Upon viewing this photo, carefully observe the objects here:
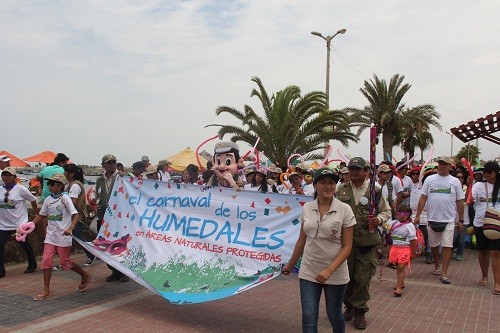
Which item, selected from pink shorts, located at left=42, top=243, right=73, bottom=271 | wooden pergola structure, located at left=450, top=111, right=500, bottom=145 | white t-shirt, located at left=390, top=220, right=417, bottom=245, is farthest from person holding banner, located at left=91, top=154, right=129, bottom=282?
wooden pergola structure, located at left=450, top=111, right=500, bottom=145

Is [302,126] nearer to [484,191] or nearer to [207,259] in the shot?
[484,191]

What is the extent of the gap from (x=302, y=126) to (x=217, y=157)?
13368mm

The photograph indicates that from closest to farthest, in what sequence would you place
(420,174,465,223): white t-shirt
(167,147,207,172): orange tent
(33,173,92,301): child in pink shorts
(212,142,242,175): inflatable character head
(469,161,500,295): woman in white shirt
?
(33,173,92,301): child in pink shorts
(469,161,500,295): woman in white shirt
(420,174,465,223): white t-shirt
(212,142,242,175): inflatable character head
(167,147,207,172): orange tent

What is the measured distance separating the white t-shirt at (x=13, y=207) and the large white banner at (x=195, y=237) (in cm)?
178

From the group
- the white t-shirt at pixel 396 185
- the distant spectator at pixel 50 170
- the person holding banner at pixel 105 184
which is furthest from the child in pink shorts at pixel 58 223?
the white t-shirt at pixel 396 185

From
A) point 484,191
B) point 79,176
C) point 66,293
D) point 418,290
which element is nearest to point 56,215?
point 66,293

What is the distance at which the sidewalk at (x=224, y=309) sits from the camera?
5.02 metres

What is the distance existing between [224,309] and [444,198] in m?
3.73

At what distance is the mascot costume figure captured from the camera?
728cm

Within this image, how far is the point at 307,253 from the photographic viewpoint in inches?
155

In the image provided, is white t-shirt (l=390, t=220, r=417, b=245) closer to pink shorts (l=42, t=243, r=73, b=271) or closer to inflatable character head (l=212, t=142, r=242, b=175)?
inflatable character head (l=212, t=142, r=242, b=175)

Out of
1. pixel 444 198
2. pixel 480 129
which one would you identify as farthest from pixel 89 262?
pixel 480 129

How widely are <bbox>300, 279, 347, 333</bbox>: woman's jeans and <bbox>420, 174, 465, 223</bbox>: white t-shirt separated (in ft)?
12.6

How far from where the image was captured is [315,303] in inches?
150
